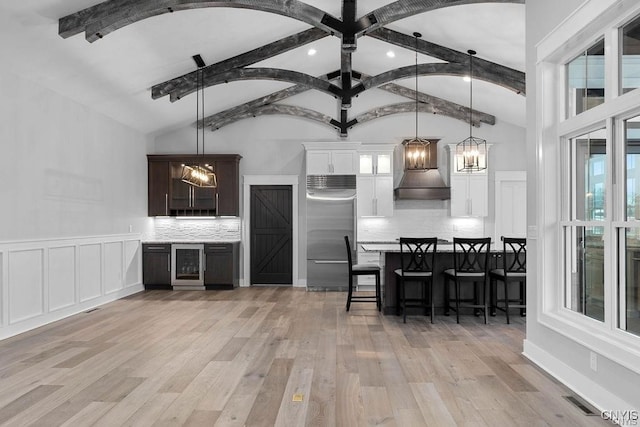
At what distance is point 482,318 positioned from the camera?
5812mm

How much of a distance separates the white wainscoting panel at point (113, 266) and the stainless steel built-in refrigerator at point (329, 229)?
120 inches

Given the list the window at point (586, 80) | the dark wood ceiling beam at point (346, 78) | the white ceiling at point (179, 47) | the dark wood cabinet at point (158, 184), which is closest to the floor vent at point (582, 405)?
the window at point (586, 80)

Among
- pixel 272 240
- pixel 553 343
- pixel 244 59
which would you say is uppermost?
pixel 244 59

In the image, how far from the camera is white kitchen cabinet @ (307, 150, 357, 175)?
8398 millimetres

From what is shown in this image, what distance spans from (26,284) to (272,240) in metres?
4.36

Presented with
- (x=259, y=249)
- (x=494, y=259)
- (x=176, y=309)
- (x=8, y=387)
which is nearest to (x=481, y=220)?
(x=494, y=259)

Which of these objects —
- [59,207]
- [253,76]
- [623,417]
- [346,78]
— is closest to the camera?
[623,417]

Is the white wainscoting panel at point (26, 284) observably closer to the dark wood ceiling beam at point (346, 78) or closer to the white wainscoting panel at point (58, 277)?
the white wainscoting panel at point (58, 277)

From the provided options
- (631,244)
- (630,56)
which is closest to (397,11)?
(630,56)

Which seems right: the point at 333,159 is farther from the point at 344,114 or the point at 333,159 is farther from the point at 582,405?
the point at 582,405

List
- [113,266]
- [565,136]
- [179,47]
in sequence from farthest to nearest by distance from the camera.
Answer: [113,266] → [179,47] → [565,136]

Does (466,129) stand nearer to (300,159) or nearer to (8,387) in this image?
(300,159)

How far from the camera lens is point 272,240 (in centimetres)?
890

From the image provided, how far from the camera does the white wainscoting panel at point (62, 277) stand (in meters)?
5.67
